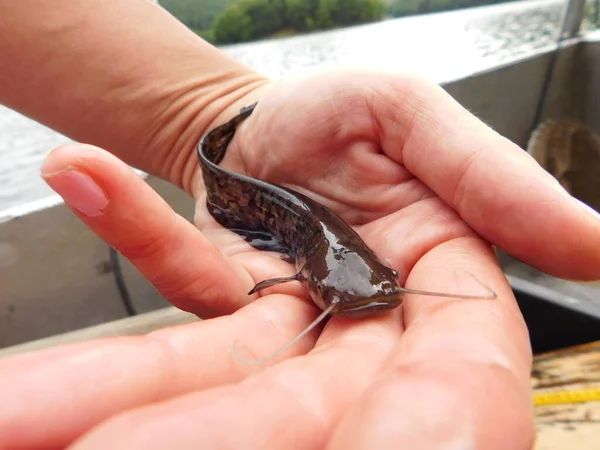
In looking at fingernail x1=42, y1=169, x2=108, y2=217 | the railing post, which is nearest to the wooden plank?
fingernail x1=42, y1=169, x2=108, y2=217

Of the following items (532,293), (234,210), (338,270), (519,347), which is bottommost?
(532,293)

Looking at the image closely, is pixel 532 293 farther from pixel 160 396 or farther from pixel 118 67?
pixel 118 67

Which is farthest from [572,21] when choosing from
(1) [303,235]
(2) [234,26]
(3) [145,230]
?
(3) [145,230]

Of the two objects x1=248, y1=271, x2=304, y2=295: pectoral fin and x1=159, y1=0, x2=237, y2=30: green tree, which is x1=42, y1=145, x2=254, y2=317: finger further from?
x1=159, y1=0, x2=237, y2=30: green tree

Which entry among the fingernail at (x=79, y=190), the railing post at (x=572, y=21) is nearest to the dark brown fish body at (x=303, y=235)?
the fingernail at (x=79, y=190)

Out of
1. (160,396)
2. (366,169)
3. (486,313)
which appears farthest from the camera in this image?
(366,169)

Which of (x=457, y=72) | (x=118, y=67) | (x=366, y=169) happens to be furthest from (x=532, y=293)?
(x=118, y=67)

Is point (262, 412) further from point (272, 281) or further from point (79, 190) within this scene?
point (272, 281)
